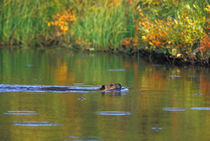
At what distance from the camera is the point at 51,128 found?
10.1 m

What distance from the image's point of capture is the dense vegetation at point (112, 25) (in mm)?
21438

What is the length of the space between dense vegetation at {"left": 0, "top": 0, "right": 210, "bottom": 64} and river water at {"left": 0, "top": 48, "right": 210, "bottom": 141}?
926mm

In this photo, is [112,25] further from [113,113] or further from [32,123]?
[32,123]

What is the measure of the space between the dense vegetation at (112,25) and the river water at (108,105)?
93 cm

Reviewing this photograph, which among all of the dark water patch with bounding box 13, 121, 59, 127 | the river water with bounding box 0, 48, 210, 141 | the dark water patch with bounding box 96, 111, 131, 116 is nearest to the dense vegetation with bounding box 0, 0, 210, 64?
the river water with bounding box 0, 48, 210, 141

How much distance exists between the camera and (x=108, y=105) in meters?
12.7

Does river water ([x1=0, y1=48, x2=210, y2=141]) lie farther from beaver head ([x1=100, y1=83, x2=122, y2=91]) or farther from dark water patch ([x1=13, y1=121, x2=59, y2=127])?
beaver head ([x1=100, y1=83, x2=122, y2=91])

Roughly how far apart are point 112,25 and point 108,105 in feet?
57.1

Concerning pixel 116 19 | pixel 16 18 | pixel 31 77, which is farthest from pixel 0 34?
pixel 31 77

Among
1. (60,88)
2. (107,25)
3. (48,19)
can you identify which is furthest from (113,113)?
(48,19)

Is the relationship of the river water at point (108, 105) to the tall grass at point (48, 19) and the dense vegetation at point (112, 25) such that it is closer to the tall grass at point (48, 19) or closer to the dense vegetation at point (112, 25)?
the dense vegetation at point (112, 25)

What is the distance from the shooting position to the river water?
32.0 ft

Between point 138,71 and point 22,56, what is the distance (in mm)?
7361

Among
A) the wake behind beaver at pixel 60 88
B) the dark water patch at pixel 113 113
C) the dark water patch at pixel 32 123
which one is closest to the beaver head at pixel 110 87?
the wake behind beaver at pixel 60 88
